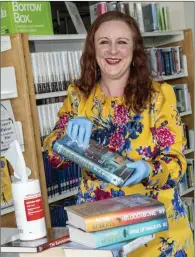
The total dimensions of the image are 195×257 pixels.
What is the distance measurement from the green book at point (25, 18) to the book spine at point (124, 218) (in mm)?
1606

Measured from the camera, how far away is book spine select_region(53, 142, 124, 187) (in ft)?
4.10

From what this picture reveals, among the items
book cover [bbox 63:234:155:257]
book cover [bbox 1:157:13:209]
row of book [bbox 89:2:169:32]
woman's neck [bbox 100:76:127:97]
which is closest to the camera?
book cover [bbox 63:234:155:257]

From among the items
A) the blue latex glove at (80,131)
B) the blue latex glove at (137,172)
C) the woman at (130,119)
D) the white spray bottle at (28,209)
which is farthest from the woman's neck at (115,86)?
the white spray bottle at (28,209)

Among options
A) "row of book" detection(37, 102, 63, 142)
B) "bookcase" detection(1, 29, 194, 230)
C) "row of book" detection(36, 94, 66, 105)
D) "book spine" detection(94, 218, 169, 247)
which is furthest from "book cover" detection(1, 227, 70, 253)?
"row of book" detection(36, 94, 66, 105)

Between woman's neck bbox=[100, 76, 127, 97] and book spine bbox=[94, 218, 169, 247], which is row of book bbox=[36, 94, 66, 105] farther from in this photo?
book spine bbox=[94, 218, 169, 247]

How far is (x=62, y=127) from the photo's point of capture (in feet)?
5.40

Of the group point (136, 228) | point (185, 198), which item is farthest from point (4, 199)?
point (185, 198)

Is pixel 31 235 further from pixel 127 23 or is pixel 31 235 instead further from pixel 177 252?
pixel 127 23

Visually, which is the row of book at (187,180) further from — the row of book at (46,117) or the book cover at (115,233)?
the book cover at (115,233)

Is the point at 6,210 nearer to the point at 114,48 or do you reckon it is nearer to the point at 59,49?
the point at 114,48

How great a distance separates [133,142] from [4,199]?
91cm

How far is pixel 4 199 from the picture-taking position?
223cm

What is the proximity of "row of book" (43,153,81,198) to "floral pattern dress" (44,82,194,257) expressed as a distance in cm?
102

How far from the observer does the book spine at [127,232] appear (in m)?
1.09
